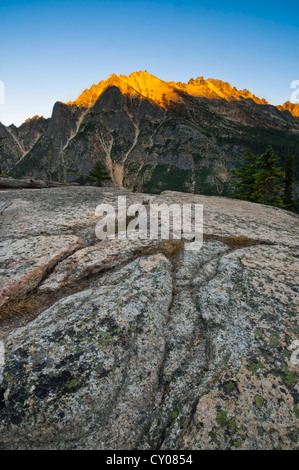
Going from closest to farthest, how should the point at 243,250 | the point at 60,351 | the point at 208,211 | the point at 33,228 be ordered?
the point at 60,351 < the point at 243,250 < the point at 33,228 < the point at 208,211

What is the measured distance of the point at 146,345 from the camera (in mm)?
3449

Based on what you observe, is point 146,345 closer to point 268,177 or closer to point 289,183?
point 268,177

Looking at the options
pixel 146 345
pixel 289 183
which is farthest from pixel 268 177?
pixel 146 345

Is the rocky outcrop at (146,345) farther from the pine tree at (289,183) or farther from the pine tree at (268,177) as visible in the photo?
the pine tree at (289,183)

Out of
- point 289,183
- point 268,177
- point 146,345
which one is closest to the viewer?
point 146,345

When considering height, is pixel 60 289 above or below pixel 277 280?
below

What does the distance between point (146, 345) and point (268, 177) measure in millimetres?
35051

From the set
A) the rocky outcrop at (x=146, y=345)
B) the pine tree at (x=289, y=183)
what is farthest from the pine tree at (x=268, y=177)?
the rocky outcrop at (x=146, y=345)

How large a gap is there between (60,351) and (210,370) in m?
2.20

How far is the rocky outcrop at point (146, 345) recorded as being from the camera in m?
2.61

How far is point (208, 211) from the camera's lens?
8.72 m

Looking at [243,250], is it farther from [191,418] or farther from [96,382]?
[96,382]

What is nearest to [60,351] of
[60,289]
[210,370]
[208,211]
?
[60,289]

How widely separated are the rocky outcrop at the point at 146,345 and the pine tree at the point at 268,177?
30903 mm
